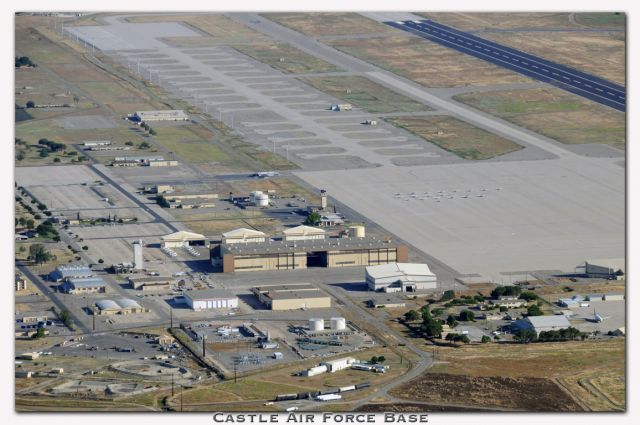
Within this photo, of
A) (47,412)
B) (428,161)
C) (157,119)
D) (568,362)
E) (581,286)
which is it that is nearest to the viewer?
(47,412)

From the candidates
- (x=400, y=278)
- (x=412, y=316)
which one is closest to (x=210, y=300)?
(x=412, y=316)

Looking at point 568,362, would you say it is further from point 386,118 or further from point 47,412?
point 386,118

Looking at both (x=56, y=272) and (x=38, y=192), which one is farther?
(x=38, y=192)

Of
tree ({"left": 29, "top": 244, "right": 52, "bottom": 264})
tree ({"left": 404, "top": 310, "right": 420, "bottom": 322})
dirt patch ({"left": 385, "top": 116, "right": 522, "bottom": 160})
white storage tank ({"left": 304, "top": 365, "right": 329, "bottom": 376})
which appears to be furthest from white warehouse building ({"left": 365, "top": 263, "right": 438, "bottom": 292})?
dirt patch ({"left": 385, "top": 116, "right": 522, "bottom": 160})

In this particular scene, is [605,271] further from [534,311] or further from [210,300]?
[210,300]

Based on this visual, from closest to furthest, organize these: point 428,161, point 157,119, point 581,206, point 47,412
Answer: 1. point 47,412
2. point 581,206
3. point 428,161
4. point 157,119

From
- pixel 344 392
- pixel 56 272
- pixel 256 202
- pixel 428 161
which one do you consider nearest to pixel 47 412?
pixel 344 392

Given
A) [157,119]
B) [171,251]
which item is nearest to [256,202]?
[171,251]
